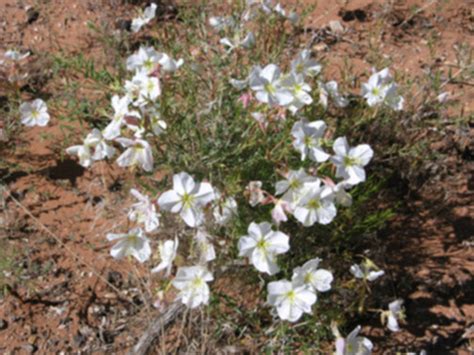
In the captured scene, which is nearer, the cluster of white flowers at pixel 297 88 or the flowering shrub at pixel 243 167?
the flowering shrub at pixel 243 167

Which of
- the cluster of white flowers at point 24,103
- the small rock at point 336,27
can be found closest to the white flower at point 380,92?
the small rock at point 336,27

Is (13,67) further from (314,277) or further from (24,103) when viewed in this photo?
(314,277)

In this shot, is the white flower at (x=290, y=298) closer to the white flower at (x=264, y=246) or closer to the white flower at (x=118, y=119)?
the white flower at (x=264, y=246)

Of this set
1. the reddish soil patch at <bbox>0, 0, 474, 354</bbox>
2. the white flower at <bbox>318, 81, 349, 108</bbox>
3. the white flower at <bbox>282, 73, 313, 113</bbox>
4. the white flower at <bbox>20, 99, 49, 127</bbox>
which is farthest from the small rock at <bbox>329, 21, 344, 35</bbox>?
the white flower at <bbox>20, 99, 49, 127</bbox>

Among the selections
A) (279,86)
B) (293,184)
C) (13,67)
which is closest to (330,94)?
(279,86)

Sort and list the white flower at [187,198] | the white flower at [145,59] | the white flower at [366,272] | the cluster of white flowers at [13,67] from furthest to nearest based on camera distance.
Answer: the cluster of white flowers at [13,67], the white flower at [145,59], the white flower at [366,272], the white flower at [187,198]

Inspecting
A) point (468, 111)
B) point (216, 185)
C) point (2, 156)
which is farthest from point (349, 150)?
point (2, 156)
